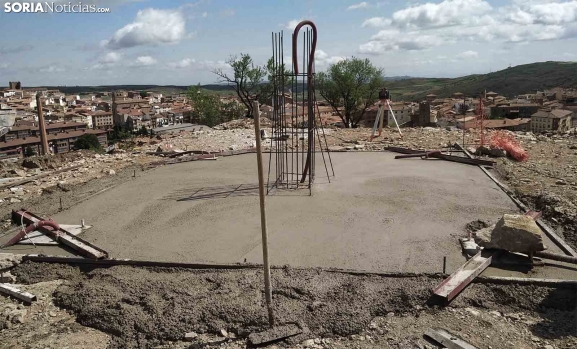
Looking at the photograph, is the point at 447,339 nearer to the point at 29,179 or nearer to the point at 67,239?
the point at 67,239

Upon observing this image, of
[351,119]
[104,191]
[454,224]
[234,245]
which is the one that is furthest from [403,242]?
[351,119]

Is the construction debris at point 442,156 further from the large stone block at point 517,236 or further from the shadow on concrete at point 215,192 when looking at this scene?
the large stone block at point 517,236

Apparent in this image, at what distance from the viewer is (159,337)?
162 inches

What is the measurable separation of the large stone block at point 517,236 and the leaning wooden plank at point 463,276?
158 millimetres

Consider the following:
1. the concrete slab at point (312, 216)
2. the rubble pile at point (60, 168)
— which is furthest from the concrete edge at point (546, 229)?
the rubble pile at point (60, 168)

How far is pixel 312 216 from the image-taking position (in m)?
6.96

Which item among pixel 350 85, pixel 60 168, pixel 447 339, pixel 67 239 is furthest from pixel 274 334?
pixel 350 85

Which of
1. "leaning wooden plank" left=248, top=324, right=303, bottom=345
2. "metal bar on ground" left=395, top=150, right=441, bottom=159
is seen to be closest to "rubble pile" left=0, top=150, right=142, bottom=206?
"leaning wooden plank" left=248, top=324, right=303, bottom=345

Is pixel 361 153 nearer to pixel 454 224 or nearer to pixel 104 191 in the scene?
Answer: pixel 454 224

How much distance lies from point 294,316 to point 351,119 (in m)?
20.6

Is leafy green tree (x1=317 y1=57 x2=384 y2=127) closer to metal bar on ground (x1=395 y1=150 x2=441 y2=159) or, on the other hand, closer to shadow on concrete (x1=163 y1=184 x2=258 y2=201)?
metal bar on ground (x1=395 y1=150 x2=441 y2=159)

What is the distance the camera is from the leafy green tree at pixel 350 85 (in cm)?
2252

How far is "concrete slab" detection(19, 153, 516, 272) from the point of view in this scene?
564 cm

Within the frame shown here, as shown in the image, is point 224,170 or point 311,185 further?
point 224,170
